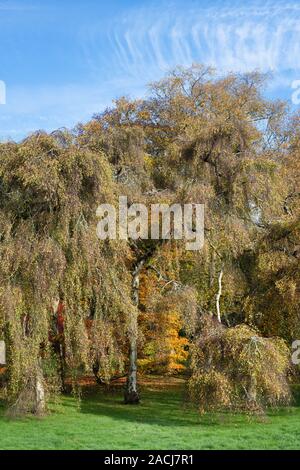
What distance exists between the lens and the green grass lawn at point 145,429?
891cm

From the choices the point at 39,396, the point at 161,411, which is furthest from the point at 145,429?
the point at 161,411

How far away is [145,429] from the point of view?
1034 centimetres

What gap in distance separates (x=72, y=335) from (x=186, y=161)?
5.93 m

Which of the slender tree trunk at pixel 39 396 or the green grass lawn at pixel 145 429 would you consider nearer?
the green grass lawn at pixel 145 429

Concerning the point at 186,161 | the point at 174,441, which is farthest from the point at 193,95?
the point at 174,441

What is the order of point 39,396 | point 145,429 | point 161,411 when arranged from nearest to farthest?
point 145,429 < point 39,396 < point 161,411

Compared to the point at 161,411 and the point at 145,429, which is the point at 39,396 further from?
the point at 161,411

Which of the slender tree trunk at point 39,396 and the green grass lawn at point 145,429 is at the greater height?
the slender tree trunk at point 39,396

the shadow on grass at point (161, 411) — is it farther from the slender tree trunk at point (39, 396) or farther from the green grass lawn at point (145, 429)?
the slender tree trunk at point (39, 396)

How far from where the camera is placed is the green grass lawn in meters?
8.91

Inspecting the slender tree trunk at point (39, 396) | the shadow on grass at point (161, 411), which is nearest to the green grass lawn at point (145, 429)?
the shadow on grass at point (161, 411)

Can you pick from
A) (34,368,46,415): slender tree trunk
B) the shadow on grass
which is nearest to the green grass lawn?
the shadow on grass

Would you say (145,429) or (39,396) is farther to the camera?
(39,396)

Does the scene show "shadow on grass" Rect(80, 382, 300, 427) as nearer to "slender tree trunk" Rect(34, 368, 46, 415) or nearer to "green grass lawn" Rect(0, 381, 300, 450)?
"green grass lawn" Rect(0, 381, 300, 450)
